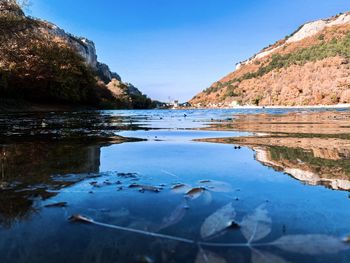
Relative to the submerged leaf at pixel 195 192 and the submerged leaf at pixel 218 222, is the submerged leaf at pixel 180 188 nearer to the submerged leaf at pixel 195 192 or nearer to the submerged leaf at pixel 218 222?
the submerged leaf at pixel 195 192

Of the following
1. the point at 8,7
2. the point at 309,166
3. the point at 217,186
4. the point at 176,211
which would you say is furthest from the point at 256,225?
the point at 8,7

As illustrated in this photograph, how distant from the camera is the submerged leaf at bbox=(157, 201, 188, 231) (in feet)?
4.77

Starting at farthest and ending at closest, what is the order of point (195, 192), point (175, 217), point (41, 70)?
point (41, 70), point (195, 192), point (175, 217)

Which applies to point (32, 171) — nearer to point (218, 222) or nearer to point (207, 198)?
point (207, 198)

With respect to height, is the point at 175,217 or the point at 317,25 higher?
the point at 317,25

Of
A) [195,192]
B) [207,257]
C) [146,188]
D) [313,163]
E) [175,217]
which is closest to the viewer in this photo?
[207,257]

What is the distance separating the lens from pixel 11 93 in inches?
1571

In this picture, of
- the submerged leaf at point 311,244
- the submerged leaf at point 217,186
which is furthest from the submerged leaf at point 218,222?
the submerged leaf at point 217,186

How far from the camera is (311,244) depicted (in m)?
1.26

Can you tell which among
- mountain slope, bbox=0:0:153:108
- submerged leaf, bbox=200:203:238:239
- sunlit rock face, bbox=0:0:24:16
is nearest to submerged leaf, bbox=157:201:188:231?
submerged leaf, bbox=200:203:238:239

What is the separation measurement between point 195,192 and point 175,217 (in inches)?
17.8

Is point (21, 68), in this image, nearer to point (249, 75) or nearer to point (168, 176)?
point (168, 176)

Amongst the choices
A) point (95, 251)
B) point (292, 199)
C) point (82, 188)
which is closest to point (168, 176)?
point (82, 188)

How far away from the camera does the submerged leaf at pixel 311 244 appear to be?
3.95 feet
